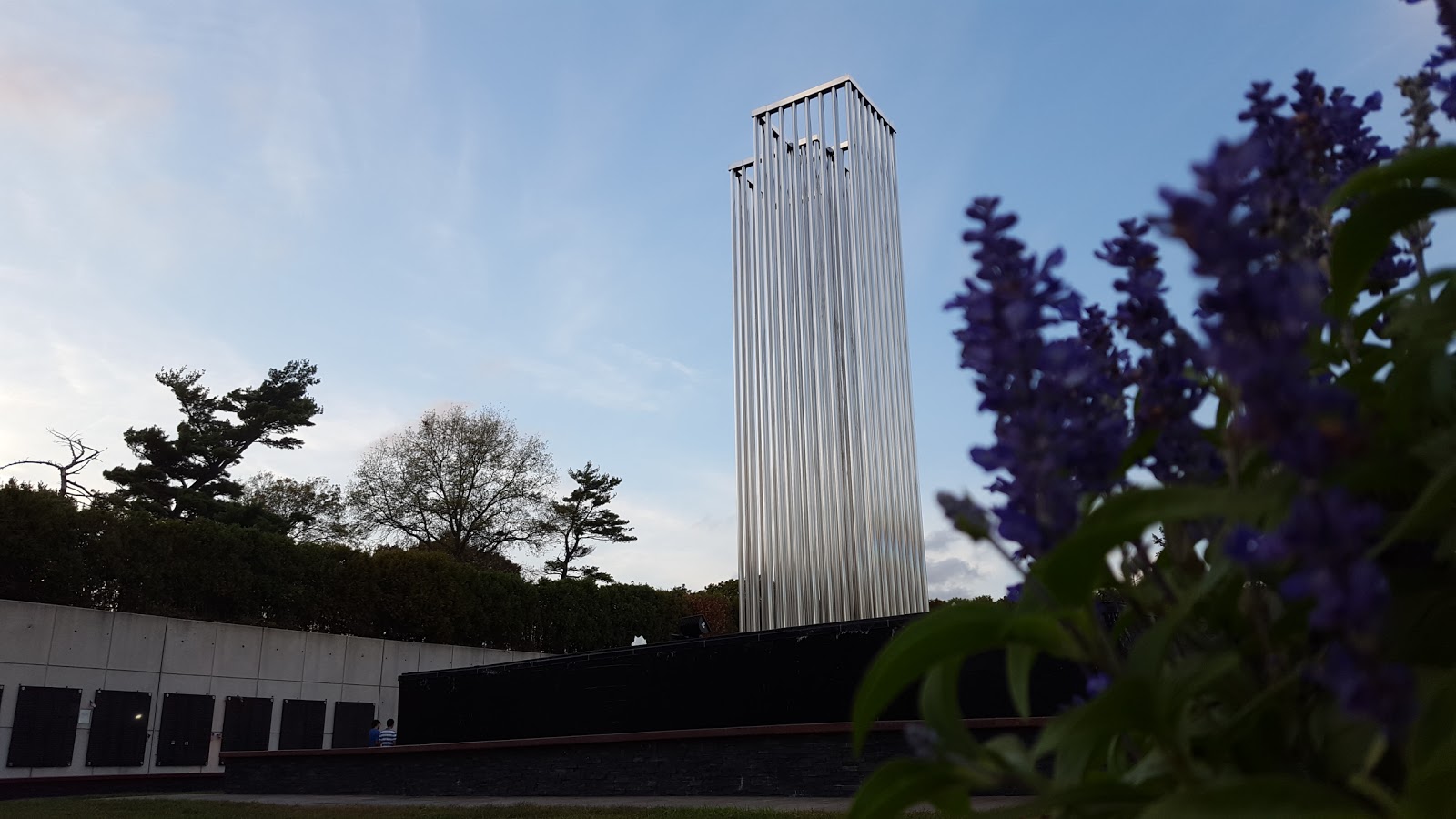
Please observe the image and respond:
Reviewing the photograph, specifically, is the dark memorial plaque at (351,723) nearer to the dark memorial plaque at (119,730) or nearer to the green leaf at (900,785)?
the dark memorial plaque at (119,730)

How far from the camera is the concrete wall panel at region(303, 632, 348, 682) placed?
1809 cm

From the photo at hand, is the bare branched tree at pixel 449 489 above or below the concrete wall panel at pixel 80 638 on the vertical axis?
above

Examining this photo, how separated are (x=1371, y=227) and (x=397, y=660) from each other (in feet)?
69.6

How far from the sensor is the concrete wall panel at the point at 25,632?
567 inches

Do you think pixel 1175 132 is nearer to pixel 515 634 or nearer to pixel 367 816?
pixel 367 816

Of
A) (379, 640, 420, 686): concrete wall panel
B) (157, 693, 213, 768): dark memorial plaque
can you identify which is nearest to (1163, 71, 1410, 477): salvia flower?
(157, 693, 213, 768): dark memorial plaque

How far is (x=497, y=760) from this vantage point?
10711 mm

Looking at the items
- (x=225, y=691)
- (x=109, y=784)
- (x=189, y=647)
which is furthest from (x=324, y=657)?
(x=109, y=784)

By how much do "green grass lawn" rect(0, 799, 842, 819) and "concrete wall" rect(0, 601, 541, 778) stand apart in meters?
3.91

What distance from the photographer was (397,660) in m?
19.7

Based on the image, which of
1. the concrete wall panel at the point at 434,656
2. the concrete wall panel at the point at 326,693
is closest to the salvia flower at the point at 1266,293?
the concrete wall panel at the point at 326,693

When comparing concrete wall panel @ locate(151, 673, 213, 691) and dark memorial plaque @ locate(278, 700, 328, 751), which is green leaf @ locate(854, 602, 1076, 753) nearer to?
concrete wall panel @ locate(151, 673, 213, 691)

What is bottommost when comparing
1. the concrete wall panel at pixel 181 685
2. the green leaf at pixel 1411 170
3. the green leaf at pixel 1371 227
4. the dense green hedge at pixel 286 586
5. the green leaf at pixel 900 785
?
the concrete wall panel at pixel 181 685

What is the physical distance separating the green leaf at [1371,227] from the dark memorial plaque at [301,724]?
1975 cm
